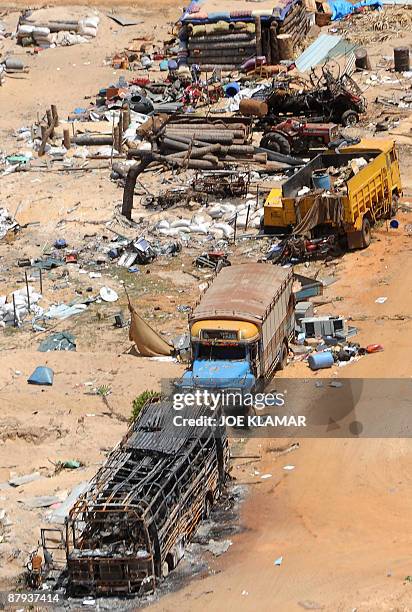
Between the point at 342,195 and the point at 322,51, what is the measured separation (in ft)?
54.0

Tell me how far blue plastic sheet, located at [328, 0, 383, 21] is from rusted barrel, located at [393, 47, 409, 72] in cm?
688

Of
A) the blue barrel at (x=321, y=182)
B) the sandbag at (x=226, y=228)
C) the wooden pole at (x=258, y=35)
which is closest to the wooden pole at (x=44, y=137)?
the sandbag at (x=226, y=228)

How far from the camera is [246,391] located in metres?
21.0

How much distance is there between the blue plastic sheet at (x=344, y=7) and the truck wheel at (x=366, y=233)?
20.8 metres

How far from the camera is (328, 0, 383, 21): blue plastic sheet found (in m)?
47.3

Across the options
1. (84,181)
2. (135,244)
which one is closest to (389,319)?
(135,244)

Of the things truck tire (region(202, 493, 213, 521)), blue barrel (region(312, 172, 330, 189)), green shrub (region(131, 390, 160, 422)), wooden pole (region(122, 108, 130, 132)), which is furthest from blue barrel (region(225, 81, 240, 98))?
truck tire (region(202, 493, 213, 521))

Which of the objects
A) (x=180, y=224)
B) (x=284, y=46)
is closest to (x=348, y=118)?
(x=284, y=46)

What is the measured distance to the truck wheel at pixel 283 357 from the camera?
23.0m

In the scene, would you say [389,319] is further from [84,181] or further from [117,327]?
[84,181]

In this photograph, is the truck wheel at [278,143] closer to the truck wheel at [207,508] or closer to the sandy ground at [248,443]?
the sandy ground at [248,443]

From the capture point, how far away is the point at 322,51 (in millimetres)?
42688

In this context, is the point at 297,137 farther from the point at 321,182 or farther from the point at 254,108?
the point at 321,182

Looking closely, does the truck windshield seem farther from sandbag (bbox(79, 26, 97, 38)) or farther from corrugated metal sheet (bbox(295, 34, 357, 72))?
sandbag (bbox(79, 26, 97, 38))
